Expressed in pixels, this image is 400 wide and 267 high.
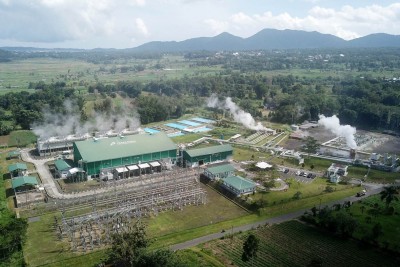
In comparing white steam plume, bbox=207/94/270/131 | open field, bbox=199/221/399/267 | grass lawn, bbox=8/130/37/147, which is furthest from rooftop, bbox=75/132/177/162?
white steam plume, bbox=207/94/270/131

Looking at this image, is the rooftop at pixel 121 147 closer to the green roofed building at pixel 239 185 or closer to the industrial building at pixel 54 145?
the industrial building at pixel 54 145

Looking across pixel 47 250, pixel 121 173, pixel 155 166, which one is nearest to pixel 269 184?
pixel 155 166

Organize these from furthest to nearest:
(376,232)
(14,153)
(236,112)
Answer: (236,112) → (14,153) → (376,232)

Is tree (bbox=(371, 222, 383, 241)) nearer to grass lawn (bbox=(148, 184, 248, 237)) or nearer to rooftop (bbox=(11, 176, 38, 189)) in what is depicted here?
grass lawn (bbox=(148, 184, 248, 237))

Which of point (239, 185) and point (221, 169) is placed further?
point (221, 169)

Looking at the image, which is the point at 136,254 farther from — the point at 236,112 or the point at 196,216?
the point at 236,112

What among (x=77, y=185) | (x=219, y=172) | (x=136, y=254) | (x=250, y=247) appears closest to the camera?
(x=136, y=254)
